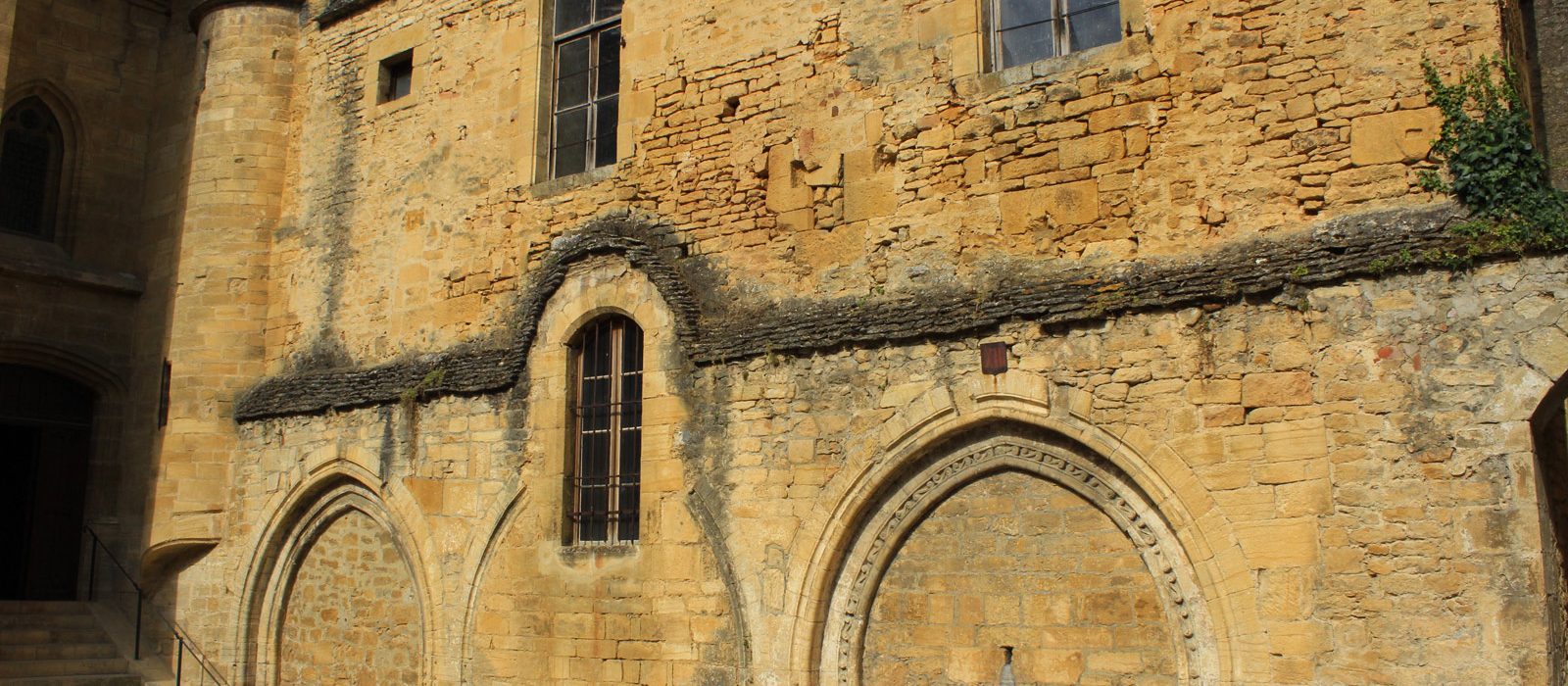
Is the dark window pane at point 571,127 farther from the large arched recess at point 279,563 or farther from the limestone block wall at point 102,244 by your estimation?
the limestone block wall at point 102,244

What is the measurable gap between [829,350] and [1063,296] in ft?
5.15

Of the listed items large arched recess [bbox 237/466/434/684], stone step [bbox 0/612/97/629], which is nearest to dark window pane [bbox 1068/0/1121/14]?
large arched recess [bbox 237/466/434/684]

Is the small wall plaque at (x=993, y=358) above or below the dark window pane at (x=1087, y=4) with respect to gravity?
below

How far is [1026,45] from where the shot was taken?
807 cm

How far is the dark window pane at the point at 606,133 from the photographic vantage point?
10.1 meters

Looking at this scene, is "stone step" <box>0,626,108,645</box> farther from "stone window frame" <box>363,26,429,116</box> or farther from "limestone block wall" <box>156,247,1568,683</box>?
"stone window frame" <box>363,26,429,116</box>

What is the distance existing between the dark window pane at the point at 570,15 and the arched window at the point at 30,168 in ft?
18.8

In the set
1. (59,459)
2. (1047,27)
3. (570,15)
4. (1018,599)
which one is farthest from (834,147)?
(59,459)

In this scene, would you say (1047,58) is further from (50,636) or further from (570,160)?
(50,636)


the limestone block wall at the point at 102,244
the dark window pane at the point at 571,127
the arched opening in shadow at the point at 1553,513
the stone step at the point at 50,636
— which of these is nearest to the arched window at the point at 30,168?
the limestone block wall at the point at 102,244

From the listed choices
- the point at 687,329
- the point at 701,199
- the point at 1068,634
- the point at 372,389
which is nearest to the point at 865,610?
the point at 1068,634

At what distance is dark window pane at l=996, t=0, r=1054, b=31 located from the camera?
26.3ft

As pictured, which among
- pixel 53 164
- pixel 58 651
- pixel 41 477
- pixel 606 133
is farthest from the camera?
pixel 53 164

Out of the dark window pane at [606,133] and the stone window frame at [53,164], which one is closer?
the dark window pane at [606,133]
